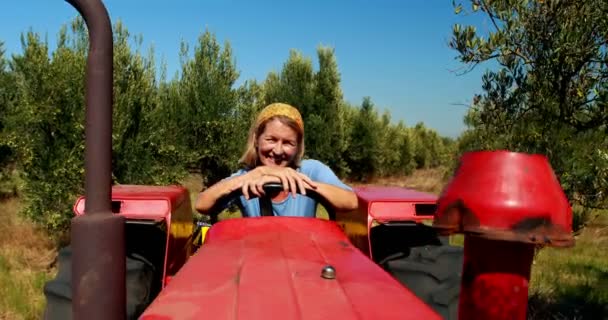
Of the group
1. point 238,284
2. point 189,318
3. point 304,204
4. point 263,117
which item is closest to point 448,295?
point 304,204

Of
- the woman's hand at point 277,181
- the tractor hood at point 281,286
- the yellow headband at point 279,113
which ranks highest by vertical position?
the yellow headband at point 279,113

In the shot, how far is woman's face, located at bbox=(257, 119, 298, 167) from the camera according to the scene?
2.65 meters

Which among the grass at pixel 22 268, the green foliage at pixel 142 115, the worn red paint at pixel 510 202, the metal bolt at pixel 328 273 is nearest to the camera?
the worn red paint at pixel 510 202

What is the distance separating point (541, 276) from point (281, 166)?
3602 mm

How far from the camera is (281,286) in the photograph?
1.15m

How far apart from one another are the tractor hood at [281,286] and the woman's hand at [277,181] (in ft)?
1.14

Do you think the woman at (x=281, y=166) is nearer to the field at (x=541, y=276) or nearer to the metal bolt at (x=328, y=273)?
the metal bolt at (x=328, y=273)

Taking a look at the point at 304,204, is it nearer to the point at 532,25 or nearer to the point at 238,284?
the point at 238,284

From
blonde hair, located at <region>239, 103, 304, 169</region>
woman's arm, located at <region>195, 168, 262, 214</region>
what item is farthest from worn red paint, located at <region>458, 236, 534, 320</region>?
blonde hair, located at <region>239, 103, 304, 169</region>

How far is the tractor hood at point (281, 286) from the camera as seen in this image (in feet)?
3.34

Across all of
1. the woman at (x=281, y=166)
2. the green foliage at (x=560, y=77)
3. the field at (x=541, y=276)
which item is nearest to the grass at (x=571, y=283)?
the field at (x=541, y=276)

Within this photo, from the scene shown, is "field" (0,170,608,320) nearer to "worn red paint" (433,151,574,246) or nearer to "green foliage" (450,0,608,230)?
"green foliage" (450,0,608,230)

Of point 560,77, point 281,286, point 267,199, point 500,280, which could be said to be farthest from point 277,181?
point 560,77

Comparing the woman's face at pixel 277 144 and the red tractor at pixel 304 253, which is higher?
the woman's face at pixel 277 144
